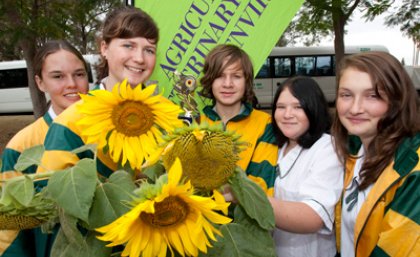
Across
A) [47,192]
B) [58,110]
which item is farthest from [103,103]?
[58,110]

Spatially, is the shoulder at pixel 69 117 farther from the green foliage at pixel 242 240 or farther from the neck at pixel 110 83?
the green foliage at pixel 242 240

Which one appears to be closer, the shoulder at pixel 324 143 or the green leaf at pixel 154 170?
the green leaf at pixel 154 170

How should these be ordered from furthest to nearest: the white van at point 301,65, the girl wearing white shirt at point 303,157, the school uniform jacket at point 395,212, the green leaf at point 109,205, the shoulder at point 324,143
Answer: the white van at point 301,65 < the shoulder at point 324,143 < the girl wearing white shirt at point 303,157 < the school uniform jacket at point 395,212 < the green leaf at point 109,205

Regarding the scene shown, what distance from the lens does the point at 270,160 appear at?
1987 millimetres

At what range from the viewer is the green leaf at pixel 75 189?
791mm

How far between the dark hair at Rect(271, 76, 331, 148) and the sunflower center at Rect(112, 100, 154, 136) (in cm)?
114

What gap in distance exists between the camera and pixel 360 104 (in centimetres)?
158

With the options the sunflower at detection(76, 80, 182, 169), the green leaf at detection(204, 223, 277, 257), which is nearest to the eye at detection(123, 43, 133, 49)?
the sunflower at detection(76, 80, 182, 169)

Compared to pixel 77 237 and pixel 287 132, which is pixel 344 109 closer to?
pixel 287 132

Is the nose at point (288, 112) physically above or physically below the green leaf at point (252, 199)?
above

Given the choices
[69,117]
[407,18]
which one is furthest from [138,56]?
[407,18]

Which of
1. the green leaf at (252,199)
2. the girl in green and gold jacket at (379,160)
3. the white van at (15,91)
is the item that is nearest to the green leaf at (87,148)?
the green leaf at (252,199)

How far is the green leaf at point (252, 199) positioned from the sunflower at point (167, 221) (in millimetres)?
64

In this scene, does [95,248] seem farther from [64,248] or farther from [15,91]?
[15,91]
